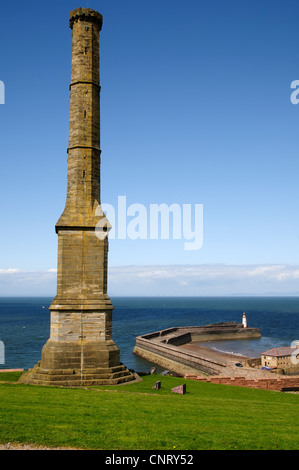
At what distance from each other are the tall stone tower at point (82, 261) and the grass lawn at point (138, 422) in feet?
8.53

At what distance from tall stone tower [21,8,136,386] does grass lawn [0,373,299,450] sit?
8.53ft

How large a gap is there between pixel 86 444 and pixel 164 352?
114 ft

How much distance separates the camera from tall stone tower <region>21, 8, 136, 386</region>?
54.7 feet

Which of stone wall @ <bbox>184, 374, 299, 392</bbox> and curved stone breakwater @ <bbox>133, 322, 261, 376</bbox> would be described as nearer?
stone wall @ <bbox>184, 374, 299, 392</bbox>

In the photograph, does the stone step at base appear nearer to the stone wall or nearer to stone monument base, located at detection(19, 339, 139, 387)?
stone monument base, located at detection(19, 339, 139, 387)

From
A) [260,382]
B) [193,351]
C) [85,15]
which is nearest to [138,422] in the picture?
[260,382]

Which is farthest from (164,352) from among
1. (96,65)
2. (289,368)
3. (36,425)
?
(36,425)

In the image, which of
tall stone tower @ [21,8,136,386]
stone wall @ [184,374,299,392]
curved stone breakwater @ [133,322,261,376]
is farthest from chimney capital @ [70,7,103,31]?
curved stone breakwater @ [133,322,261,376]

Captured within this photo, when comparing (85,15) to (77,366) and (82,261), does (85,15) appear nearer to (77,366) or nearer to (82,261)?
(82,261)

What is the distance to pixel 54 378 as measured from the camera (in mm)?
16250

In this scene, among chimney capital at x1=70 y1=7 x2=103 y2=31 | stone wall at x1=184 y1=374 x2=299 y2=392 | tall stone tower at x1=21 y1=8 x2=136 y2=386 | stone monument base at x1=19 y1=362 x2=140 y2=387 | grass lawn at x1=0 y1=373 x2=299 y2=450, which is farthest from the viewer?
stone wall at x1=184 y1=374 x2=299 y2=392

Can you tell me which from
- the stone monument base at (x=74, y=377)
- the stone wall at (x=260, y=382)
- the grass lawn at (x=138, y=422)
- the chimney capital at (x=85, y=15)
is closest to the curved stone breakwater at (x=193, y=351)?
the stone wall at (x=260, y=382)
